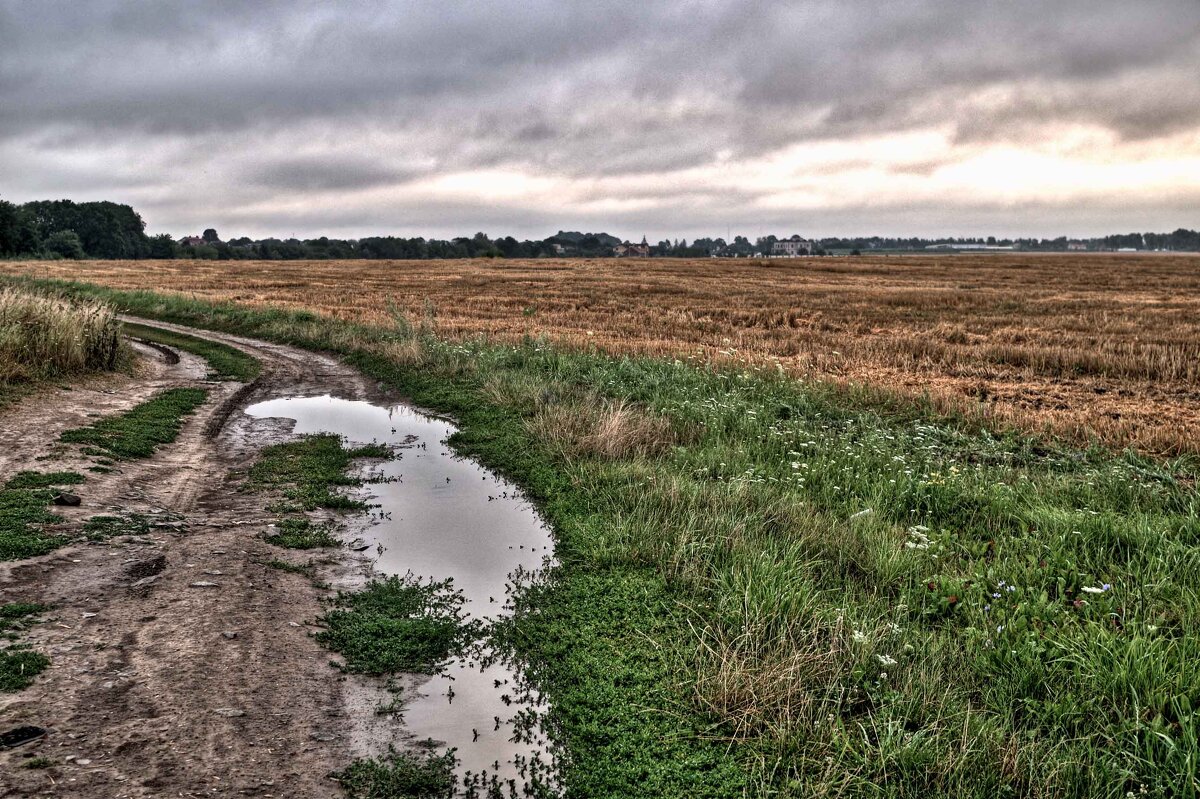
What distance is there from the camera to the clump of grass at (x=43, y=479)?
312 inches

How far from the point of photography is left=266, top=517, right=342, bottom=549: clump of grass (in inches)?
280

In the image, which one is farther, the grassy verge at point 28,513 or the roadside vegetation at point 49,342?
the roadside vegetation at point 49,342

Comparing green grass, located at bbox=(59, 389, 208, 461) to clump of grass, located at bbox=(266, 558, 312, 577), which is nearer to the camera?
clump of grass, located at bbox=(266, 558, 312, 577)

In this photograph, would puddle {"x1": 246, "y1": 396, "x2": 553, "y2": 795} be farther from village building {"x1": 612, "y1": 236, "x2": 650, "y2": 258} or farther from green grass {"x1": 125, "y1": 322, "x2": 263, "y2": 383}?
village building {"x1": 612, "y1": 236, "x2": 650, "y2": 258}

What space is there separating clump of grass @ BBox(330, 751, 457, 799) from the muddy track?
0.12m

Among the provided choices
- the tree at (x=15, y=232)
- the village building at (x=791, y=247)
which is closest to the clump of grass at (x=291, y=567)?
the tree at (x=15, y=232)

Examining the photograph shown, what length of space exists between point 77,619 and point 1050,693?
255 inches

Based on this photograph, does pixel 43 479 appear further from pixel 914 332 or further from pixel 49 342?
pixel 914 332

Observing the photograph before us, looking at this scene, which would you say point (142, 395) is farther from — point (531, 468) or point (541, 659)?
point (541, 659)

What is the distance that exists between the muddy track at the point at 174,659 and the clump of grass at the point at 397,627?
0.22m

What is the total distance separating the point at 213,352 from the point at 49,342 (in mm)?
5621

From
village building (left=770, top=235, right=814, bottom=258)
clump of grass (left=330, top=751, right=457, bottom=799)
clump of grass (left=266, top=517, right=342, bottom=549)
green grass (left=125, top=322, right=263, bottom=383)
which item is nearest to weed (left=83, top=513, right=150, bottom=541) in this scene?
clump of grass (left=266, top=517, right=342, bottom=549)

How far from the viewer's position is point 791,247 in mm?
177625

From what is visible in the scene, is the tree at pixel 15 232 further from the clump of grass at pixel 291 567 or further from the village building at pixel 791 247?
the village building at pixel 791 247
